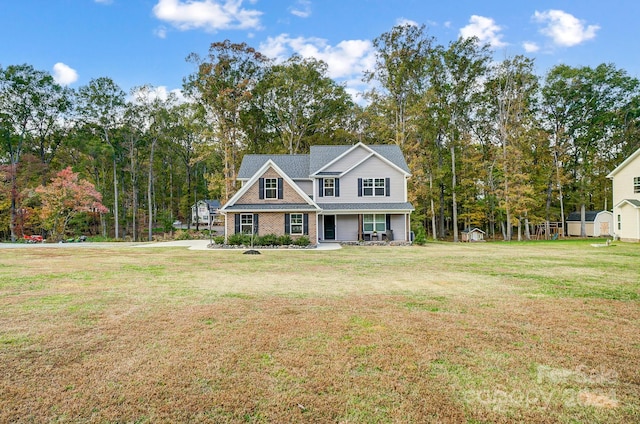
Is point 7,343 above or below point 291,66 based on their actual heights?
below

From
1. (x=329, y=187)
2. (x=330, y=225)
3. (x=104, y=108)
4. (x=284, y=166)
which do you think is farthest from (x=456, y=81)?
(x=104, y=108)

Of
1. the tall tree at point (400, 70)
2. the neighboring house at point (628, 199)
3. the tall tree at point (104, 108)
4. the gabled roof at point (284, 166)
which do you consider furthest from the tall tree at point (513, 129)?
the tall tree at point (104, 108)

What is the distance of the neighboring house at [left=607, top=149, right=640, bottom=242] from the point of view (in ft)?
78.5

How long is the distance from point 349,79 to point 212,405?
1462 inches

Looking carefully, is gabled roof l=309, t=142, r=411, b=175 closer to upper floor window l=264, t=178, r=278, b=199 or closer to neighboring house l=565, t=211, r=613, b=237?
upper floor window l=264, t=178, r=278, b=199

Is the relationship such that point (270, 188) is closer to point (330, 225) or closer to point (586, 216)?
point (330, 225)

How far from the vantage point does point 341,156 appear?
78.9 ft

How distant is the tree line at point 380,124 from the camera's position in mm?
28344

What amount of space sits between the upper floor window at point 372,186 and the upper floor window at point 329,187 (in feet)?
5.70

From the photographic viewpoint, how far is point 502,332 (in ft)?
15.7

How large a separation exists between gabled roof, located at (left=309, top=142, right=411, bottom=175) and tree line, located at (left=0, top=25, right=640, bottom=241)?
3.06 meters

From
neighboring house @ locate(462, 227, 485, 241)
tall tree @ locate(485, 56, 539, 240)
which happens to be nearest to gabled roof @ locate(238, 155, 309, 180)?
tall tree @ locate(485, 56, 539, 240)

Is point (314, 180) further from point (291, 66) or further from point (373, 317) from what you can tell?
point (373, 317)

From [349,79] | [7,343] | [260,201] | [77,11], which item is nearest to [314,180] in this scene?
[260,201]
